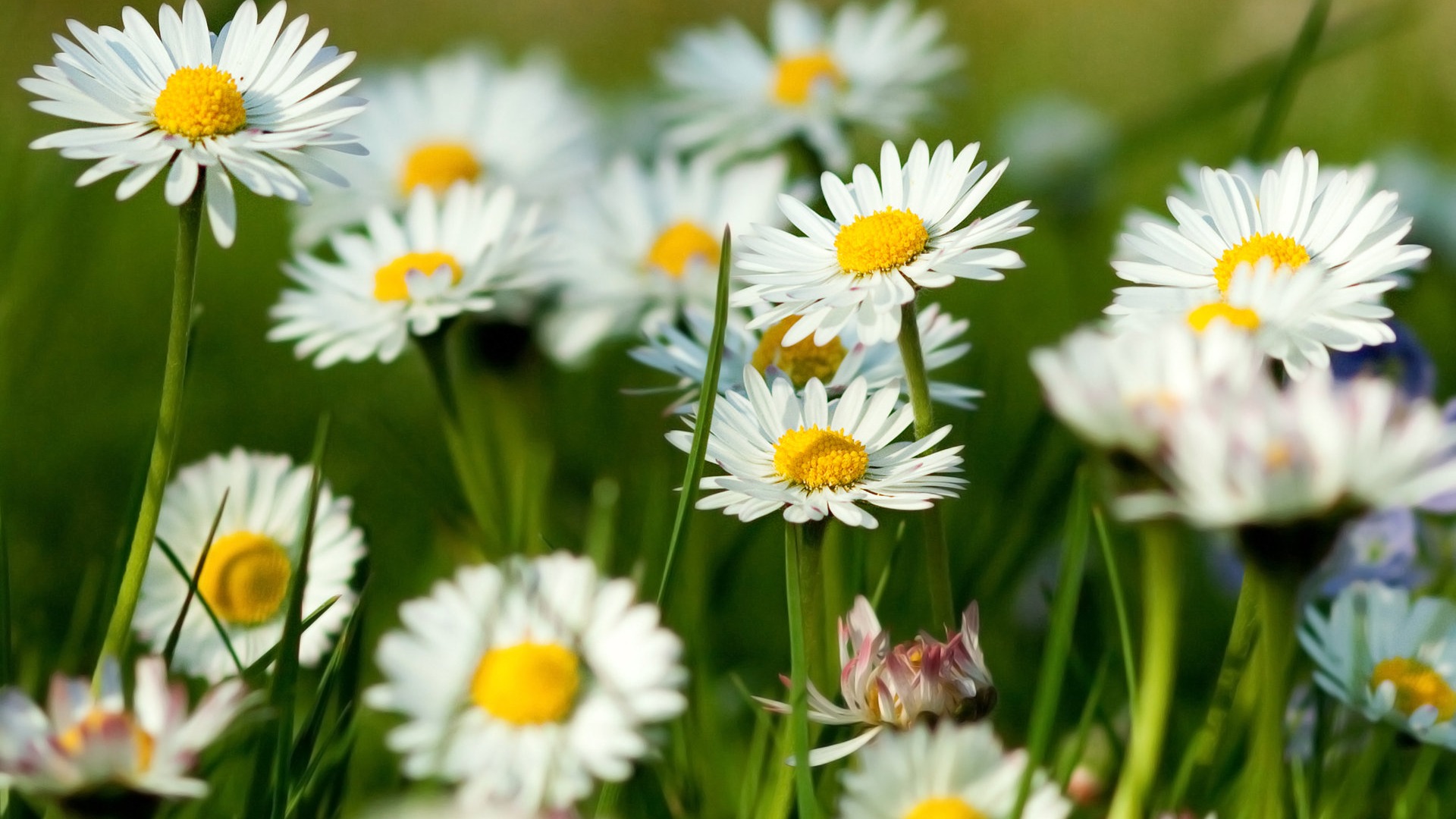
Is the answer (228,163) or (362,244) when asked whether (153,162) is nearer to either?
(228,163)

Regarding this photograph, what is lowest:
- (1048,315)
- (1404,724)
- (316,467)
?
(1404,724)

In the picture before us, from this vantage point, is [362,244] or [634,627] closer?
[634,627]

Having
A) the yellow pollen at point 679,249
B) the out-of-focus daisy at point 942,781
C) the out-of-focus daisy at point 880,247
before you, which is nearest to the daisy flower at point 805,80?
the yellow pollen at point 679,249

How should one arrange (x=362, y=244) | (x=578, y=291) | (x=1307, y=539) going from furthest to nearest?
(x=578, y=291), (x=362, y=244), (x=1307, y=539)

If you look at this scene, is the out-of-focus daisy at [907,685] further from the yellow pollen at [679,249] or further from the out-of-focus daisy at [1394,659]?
the yellow pollen at [679,249]

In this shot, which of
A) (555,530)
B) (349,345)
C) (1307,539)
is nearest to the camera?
(1307,539)

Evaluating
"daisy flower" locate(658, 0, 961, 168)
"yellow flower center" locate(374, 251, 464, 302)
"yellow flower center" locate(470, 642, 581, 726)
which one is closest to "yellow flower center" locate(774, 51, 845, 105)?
"daisy flower" locate(658, 0, 961, 168)

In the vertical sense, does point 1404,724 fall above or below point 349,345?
below

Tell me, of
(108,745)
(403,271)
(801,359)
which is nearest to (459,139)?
(403,271)

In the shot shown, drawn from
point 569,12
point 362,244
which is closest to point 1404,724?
point 362,244
